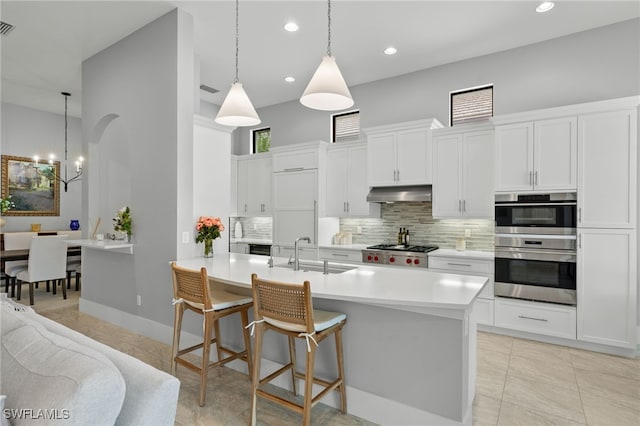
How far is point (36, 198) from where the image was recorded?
655cm

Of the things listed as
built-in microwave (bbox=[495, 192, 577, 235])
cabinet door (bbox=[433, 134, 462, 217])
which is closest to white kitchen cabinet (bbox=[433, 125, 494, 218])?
cabinet door (bbox=[433, 134, 462, 217])

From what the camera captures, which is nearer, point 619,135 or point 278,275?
point 278,275

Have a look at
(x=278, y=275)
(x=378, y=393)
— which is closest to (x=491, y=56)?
(x=278, y=275)

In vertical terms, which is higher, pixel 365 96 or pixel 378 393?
pixel 365 96

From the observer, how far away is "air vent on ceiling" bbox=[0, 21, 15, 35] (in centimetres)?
372

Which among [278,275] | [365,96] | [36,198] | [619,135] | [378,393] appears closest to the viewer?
[378,393]

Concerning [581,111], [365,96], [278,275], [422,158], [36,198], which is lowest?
[278,275]

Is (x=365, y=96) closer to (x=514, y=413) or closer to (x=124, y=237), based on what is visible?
(x=124, y=237)

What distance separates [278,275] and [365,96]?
3634mm

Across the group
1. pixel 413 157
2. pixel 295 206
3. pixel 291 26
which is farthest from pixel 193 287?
pixel 413 157

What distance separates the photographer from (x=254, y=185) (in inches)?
239

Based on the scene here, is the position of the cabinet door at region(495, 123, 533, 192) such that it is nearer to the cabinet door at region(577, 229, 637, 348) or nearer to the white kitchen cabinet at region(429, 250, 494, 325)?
the cabinet door at region(577, 229, 637, 348)

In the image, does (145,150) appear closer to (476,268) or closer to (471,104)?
(476,268)

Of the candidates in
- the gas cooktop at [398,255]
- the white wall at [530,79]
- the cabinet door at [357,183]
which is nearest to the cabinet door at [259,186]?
the cabinet door at [357,183]
